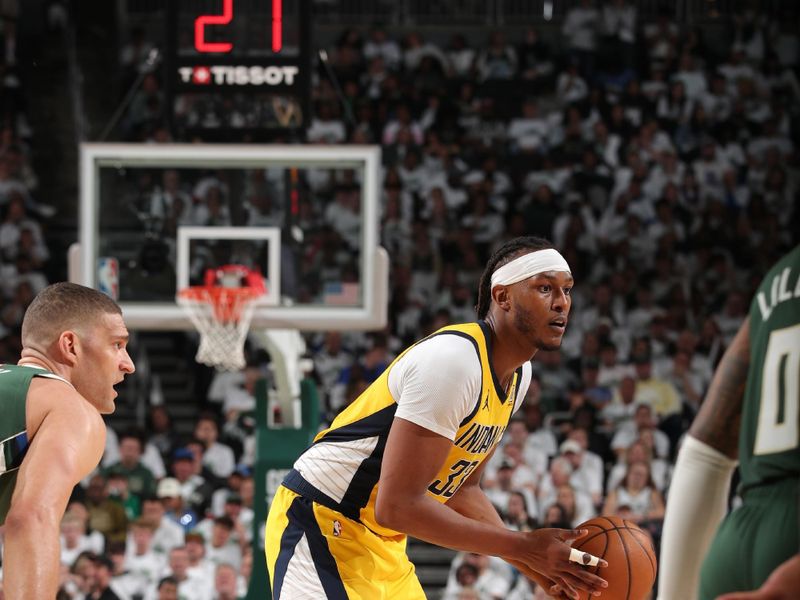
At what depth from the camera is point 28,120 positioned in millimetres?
15086

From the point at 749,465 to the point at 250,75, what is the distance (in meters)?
5.40

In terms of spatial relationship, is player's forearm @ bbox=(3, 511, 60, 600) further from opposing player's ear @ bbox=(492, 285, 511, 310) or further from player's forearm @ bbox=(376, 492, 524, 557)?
opposing player's ear @ bbox=(492, 285, 511, 310)

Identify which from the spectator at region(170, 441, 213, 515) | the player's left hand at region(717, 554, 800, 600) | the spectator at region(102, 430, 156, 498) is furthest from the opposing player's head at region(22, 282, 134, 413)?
the spectator at region(102, 430, 156, 498)

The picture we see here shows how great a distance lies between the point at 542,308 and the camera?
379cm

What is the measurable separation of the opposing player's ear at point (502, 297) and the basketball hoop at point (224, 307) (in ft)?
13.2

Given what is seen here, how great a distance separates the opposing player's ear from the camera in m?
3.85

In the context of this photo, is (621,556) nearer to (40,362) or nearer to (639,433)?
(40,362)

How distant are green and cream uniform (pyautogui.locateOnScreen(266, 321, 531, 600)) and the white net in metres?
3.78

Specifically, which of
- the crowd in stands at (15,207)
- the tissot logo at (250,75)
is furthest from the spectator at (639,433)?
the crowd in stands at (15,207)

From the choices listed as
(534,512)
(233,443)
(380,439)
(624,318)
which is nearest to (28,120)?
(233,443)

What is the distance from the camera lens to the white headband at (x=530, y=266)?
382 centimetres

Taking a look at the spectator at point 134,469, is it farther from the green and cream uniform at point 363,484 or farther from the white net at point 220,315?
the green and cream uniform at point 363,484

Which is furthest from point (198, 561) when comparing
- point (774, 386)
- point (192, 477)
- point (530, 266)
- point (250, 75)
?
point (774, 386)

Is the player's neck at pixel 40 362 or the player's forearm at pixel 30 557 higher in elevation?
the player's neck at pixel 40 362
